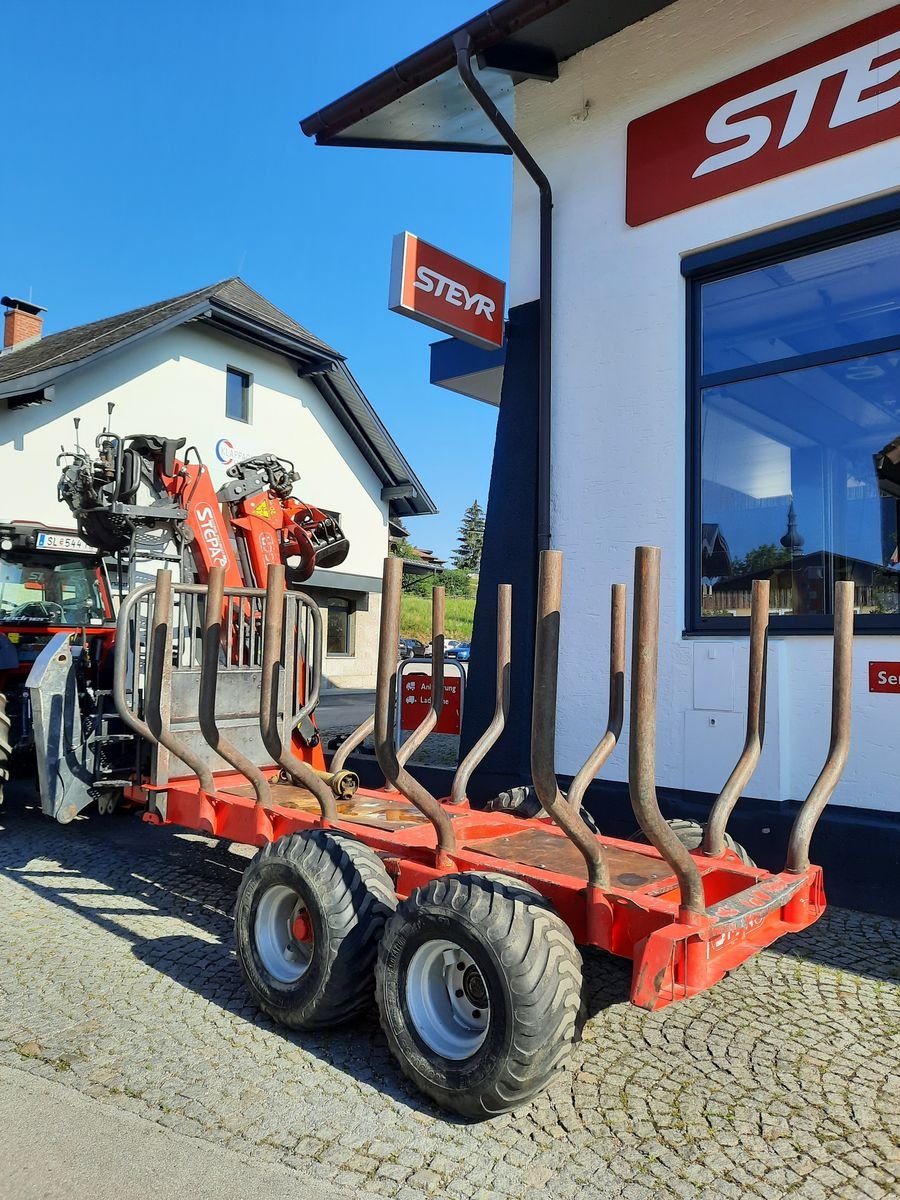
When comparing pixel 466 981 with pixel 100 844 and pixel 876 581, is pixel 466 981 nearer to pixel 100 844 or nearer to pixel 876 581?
pixel 876 581

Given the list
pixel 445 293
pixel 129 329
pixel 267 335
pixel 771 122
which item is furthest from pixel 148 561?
pixel 267 335

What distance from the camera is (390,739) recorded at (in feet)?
11.8

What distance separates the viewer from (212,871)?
582cm

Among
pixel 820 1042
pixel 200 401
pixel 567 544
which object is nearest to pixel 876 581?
pixel 567 544

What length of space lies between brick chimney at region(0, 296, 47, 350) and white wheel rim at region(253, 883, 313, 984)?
21.9 metres

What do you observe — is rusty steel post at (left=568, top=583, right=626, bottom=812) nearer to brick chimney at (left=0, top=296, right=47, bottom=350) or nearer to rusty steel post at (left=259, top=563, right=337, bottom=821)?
rusty steel post at (left=259, top=563, right=337, bottom=821)

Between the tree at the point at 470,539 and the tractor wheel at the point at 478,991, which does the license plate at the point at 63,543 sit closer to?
the tractor wheel at the point at 478,991

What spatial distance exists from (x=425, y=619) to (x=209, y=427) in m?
19.1

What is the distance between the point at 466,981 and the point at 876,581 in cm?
366

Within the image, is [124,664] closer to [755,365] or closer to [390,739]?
[390,739]

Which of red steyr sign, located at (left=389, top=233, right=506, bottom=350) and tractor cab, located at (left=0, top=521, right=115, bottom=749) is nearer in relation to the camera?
red steyr sign, located at (left=389, top=233, right=506, bottom=350)

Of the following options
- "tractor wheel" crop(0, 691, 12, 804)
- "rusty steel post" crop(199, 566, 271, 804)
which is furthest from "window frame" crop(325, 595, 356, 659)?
"rusty steel post" crop(199, 566, 271, 804)

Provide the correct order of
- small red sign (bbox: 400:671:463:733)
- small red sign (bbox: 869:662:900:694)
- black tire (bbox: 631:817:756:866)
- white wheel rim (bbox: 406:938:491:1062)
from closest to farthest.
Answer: white wheel rim (bbox: 406:938:491:1062)
black tire (bbox: 631:817:756:866)
small red sign (bbox: 869:662:900:694)
small red sign (bbox: 400:671:463:733)

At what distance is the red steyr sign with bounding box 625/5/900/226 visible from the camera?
5355mm
